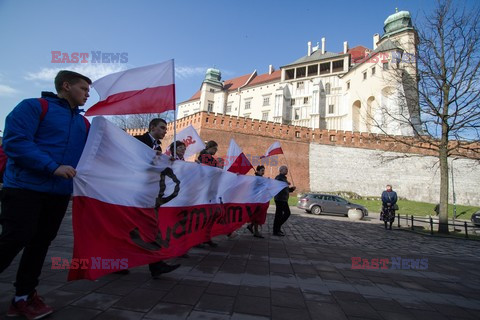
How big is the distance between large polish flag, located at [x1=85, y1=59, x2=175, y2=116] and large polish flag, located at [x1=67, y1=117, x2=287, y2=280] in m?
0.38

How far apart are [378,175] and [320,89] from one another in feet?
74.3

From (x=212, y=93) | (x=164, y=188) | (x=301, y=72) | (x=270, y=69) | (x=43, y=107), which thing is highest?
(x=270, y=69)

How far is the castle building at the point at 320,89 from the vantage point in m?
42.0

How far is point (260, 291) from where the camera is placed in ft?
10.7

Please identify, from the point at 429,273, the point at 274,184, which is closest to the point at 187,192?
the point at 274,184

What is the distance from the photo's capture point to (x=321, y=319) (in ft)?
8.61

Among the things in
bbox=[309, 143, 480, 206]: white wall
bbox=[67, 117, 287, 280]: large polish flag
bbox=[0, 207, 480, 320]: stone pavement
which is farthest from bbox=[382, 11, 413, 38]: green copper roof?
bbox=[67, 117, 287, 280]: large polish flag

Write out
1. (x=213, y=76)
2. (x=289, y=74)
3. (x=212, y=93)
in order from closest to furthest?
1. (x=289, y=74)
2. (x=212, y=93)
3. (x=213, y=76)

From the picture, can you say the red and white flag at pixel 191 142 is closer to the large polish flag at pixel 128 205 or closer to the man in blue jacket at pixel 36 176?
the large polish flag at pixel 128 205

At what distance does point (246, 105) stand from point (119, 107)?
Result: 57.1 meters

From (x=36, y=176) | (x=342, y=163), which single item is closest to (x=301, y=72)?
(x=342, y=163)

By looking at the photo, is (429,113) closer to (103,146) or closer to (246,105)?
(103,146)

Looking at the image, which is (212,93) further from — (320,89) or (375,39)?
(375,39)

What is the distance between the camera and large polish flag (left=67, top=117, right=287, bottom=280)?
102 inches
